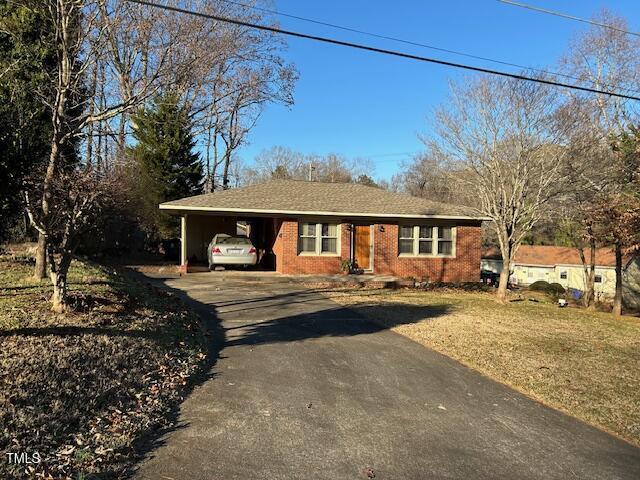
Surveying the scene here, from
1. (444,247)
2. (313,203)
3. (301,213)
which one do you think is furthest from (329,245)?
(444,247)

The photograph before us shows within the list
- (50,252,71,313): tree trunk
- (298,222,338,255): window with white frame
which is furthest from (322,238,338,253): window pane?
(50,252,71,313): tree trunk

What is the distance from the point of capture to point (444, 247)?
67.8 ft

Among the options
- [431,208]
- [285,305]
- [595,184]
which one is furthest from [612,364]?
[431,208]

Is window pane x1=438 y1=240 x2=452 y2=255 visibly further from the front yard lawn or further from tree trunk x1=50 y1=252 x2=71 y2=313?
tree trunk x1=50 y1=252 x2=71 y2=313

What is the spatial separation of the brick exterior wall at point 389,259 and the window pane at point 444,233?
1.14 ft

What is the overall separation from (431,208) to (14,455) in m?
18.4

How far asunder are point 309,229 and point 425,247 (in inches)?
196

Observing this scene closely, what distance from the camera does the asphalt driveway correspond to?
3906 mm

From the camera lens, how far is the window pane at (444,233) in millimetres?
20562

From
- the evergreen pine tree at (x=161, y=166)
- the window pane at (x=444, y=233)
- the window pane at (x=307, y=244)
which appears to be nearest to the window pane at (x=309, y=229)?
the window pane at (x=307, y=244)

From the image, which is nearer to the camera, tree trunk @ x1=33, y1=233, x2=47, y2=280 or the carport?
tree trunk @ x1=33, y1=233, x2=47, y2=280

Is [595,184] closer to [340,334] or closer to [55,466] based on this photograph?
[340,334]

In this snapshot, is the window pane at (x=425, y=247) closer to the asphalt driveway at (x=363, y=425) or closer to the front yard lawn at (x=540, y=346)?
the front yard lawn at (x=540, y=346)

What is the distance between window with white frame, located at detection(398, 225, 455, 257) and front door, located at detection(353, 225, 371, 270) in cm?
132
